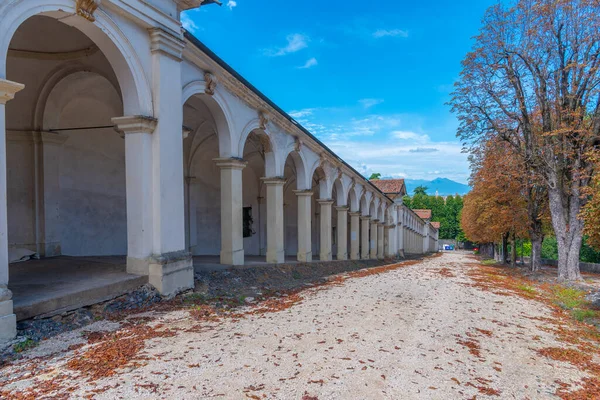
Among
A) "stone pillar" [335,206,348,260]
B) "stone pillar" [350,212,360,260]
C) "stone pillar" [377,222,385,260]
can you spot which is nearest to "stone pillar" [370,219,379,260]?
"stone pillar" [377,222,385,260]

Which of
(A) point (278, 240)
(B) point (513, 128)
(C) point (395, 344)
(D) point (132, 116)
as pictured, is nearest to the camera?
(C) point (395, 344)

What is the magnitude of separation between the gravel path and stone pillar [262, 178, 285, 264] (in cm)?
542

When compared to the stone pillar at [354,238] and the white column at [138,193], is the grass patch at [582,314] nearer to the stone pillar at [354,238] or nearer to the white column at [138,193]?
the white column at [138,193]

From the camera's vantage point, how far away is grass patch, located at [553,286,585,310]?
377 inches

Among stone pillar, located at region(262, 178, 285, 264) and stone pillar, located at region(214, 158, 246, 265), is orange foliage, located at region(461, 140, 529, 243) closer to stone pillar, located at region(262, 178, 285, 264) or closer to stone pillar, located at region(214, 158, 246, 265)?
stone pillar, located at region(262, 178, 285, 264)

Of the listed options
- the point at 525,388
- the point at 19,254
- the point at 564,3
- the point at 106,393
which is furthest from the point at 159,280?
the point at 564,3

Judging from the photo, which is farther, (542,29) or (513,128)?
(513,128)

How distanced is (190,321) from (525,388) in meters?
4.35

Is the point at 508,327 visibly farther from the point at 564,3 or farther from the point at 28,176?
the point at 564,3

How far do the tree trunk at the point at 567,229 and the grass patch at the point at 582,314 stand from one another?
6.46 metres

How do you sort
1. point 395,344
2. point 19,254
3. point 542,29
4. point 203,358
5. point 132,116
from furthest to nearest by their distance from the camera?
point 542,29 → point 19,254 → point 132,116 → point 395,344 → point 203,358

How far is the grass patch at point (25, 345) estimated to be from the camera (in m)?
4.08

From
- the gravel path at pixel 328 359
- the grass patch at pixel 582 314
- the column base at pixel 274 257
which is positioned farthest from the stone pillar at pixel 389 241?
the gravel path at pixel 328 359

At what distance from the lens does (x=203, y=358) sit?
4117 millimetres
